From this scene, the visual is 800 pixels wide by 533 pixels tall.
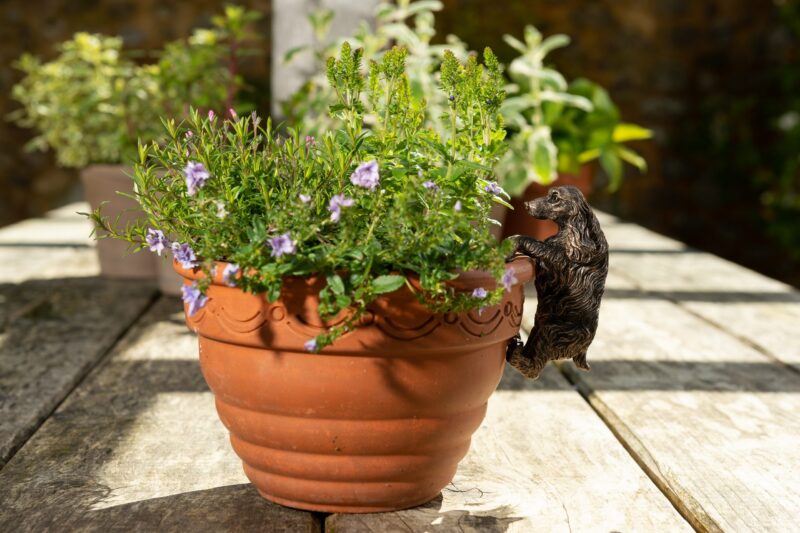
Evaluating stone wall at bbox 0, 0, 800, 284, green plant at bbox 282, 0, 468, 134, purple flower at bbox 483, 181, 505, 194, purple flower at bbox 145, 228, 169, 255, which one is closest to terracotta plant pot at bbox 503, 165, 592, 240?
green plant at bbox 282, 0, 468, 134

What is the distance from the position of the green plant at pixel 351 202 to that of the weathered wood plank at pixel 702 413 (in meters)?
0.43

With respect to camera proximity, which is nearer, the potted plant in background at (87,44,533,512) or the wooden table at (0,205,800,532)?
the potted plant in background at (87,44,533,512)

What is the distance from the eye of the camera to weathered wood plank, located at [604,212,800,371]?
2.15 m

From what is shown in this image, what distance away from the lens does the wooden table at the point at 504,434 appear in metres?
1.11

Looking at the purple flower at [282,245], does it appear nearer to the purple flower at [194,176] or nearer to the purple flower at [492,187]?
the purple flower at [194,176]

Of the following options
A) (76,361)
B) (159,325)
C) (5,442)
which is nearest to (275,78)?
(159,325)

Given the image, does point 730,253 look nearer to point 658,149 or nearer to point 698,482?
point 658,149

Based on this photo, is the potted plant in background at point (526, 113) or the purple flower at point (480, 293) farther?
the potted plant in background at point (526, 113)

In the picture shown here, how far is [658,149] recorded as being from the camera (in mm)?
6391

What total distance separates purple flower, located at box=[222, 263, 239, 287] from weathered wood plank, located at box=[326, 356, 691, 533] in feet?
0.97

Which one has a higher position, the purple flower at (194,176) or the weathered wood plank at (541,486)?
the purple flower at (194,176)

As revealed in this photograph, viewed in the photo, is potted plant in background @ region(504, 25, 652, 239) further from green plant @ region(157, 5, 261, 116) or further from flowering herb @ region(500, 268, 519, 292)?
flowering herb @ region(500, 268, 519, 292)

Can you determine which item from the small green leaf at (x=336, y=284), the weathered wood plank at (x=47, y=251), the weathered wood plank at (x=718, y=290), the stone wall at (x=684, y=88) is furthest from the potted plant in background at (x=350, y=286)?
the stone wall at (x=684, y=88)

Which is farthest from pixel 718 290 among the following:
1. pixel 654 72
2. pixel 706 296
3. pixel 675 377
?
pixel 654 72
